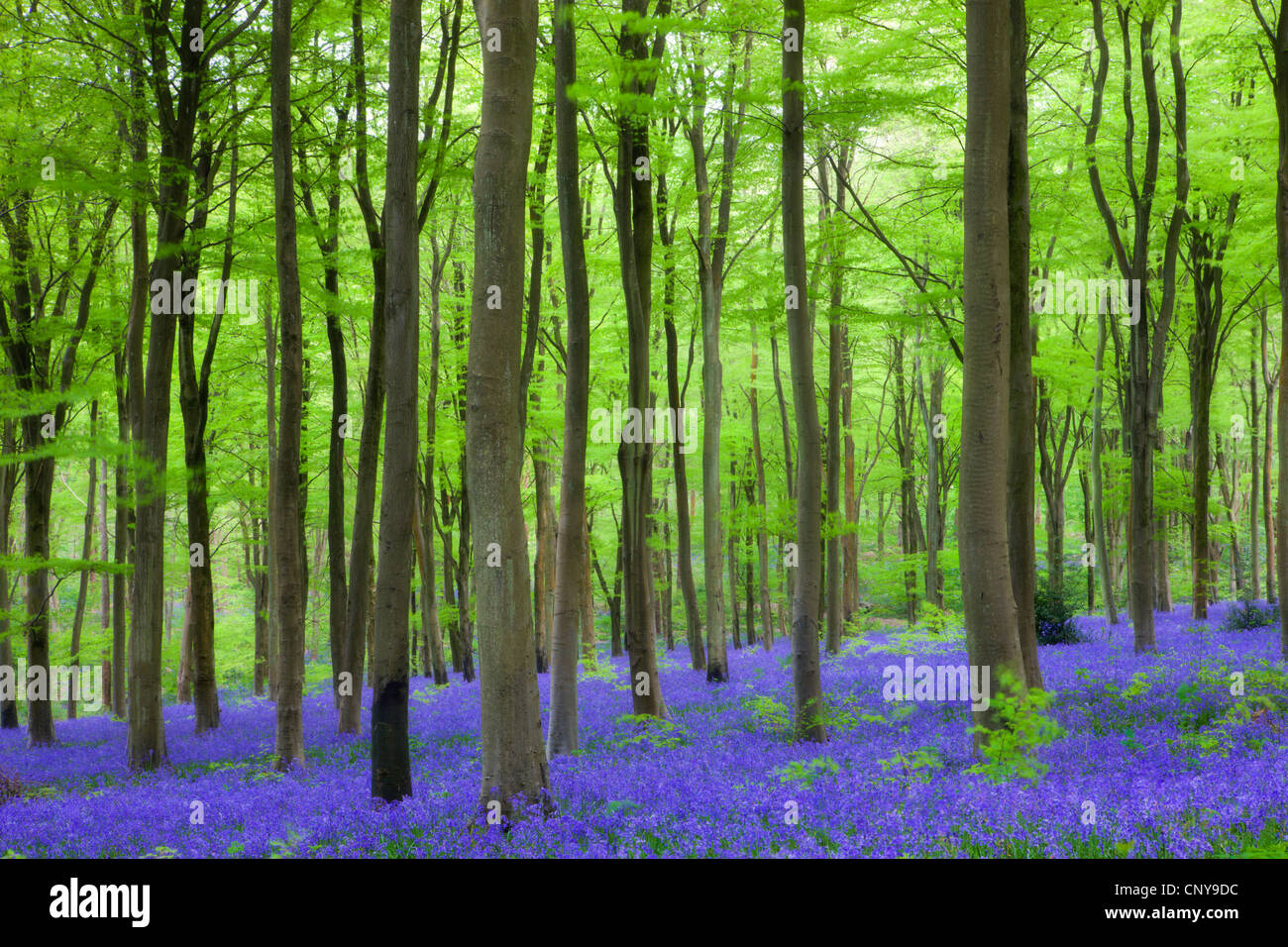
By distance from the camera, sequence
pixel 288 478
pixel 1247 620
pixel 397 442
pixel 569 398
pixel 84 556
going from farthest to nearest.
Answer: pixel 84 556, pixel 1247 620, pixel 288 478, pixel 569 398, pixel 397 442

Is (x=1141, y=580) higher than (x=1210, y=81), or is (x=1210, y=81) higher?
(x=1210, y=81)

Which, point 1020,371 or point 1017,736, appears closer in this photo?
point 1017,736

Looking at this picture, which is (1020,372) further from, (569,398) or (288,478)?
(288,478)

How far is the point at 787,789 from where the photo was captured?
6234mm

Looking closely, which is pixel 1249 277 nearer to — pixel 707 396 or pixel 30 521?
pixel 707 396

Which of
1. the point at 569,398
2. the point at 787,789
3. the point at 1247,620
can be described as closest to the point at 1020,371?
the point at 787,789

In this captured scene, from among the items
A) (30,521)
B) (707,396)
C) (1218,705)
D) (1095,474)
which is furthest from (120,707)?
(1095,474)

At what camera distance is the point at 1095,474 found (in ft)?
60.8

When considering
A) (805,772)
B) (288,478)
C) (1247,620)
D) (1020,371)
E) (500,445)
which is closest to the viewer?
(500,445)

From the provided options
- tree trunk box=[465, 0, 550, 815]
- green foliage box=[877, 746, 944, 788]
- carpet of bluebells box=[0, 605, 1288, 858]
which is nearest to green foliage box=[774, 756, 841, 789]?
carpet of bluebells box=[0, 605, 1288, 858]

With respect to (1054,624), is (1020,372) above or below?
above

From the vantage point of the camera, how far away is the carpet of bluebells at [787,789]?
4629mm
